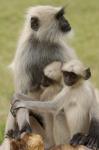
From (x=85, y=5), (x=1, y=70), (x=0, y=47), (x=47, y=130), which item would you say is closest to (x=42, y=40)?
(x=47, y=130)

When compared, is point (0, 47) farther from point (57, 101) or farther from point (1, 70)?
point (57, 101)

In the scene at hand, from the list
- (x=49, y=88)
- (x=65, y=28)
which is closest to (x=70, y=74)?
(x=49, y=88)

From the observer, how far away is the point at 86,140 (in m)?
6.13

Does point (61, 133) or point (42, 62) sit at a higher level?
point (42, 62)

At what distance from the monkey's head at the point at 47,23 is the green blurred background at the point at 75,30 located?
369 centimetres

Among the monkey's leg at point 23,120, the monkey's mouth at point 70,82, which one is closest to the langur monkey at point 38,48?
the monkey's leg at point 23,120

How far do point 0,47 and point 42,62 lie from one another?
668 centimetres

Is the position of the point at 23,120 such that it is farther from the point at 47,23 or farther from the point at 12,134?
the point at 47,23

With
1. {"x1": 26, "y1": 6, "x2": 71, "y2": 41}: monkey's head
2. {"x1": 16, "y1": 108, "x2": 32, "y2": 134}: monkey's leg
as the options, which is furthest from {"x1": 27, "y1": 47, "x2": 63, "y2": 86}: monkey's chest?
{"x1": 16, "y1": 108, "x2": 32, "y2": 134}: monkey's leg

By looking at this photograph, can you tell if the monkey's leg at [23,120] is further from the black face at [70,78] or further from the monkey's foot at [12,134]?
the black face at [70,78]

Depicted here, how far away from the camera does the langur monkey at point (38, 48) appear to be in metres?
6.80

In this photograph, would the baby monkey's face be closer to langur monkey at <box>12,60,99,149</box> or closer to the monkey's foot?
langur monkey at <box>12,60,99,149</box>

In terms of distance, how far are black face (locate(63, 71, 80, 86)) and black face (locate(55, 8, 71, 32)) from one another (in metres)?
0.69

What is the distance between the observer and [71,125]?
6230 millimetres
